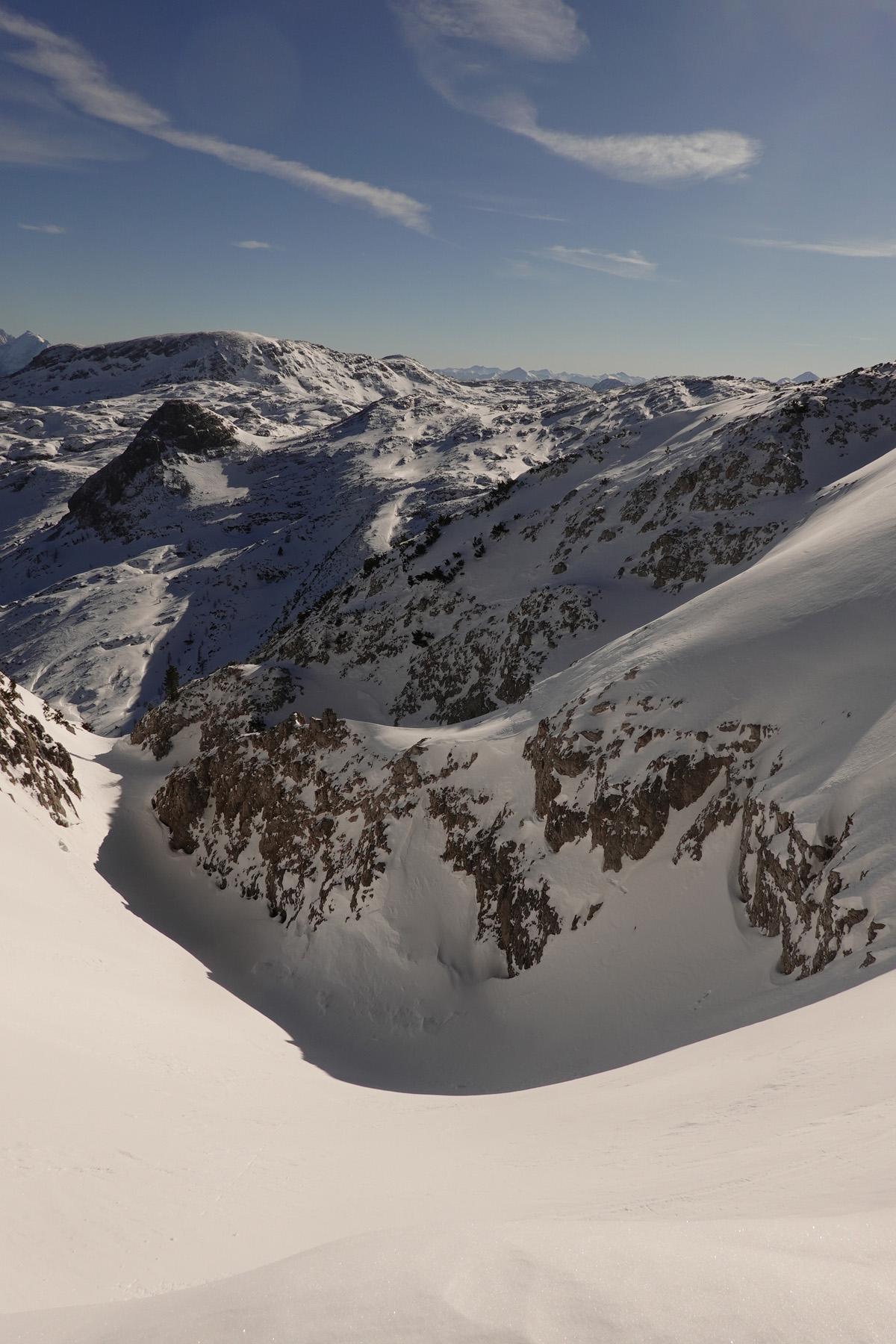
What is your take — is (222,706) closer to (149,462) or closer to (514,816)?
(514,816)

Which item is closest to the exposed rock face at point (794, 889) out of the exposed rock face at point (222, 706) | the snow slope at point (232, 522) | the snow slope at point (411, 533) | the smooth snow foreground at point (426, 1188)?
the smooth snow foreground at point (426, 1188)

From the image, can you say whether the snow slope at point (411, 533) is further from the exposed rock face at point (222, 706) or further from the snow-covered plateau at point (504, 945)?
the exposed rock face at point (222, 706)

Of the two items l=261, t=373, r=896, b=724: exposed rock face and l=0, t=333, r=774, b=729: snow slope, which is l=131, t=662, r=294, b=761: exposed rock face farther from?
l=0, t=333, r=774, b=729: snow slope

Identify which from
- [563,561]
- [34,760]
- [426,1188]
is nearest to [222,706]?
[34,760]

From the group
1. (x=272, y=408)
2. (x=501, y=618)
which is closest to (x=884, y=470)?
(x=501, y=618)

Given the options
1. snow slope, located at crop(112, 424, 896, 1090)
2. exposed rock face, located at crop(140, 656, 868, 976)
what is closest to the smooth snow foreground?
snow slope, located at crop(112, 424, 896, 1090)

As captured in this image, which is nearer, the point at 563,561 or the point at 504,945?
the point at 504,945
